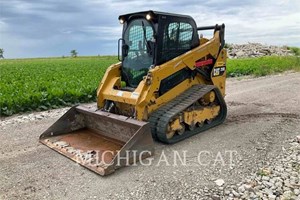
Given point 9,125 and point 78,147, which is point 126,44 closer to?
point 78,147

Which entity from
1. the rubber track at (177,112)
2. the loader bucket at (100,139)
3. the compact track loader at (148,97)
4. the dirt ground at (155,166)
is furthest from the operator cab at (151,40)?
the dirt ground at (155,166)

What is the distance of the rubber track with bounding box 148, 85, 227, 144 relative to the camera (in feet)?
18.1

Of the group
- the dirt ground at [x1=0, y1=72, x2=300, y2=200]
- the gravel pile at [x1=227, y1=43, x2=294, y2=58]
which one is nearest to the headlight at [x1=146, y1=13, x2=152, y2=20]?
the dirt ground at [x1=0, y1=72, x2=300, y2=200]

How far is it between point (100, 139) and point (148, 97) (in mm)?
1219

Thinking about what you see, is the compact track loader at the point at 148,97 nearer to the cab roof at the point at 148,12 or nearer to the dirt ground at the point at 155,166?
the cab roof at the point at 148,12

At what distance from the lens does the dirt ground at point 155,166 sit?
4133 mm

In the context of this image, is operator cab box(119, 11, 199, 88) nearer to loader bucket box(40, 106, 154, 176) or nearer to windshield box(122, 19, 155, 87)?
windshield box(122, 19, 155, 87)

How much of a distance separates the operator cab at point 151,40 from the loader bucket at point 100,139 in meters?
1.14

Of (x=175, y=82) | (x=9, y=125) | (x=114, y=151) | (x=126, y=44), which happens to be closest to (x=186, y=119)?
(x=175, y=82)

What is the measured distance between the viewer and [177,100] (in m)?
6.18

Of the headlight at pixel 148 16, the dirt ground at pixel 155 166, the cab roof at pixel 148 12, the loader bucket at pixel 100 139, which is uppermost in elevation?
the cab roof at pixel 148 12

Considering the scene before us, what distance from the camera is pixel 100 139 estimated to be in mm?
5883

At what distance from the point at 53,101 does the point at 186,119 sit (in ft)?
16.0

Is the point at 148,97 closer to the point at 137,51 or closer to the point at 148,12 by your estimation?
the point at 137,51
